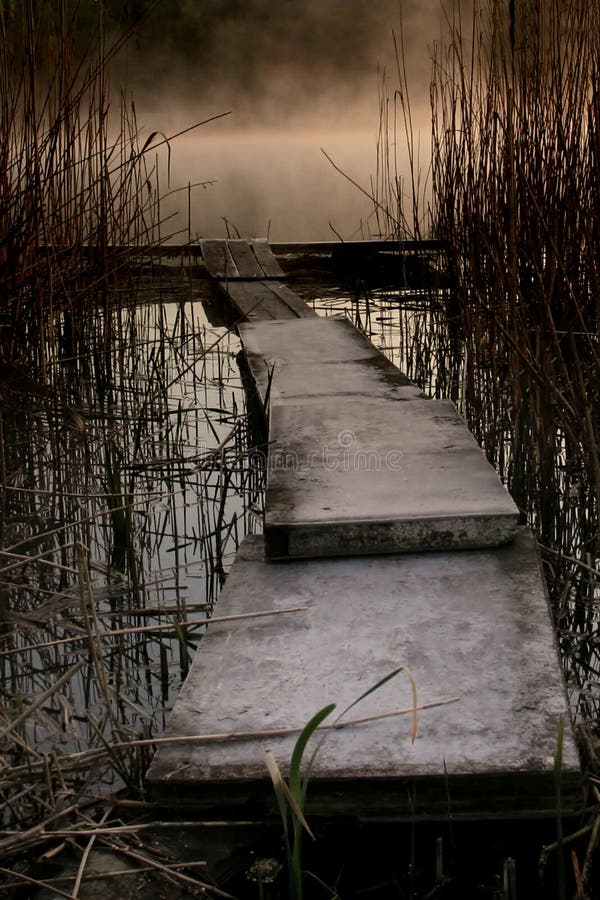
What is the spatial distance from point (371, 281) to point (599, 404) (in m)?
2.69

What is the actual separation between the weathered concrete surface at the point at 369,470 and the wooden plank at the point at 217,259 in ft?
6.29

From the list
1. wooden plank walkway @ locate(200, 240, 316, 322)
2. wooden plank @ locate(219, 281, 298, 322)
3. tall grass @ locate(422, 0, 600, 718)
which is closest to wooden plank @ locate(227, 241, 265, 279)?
wooden plank walkway @ locate(200, 240, 316, 322)

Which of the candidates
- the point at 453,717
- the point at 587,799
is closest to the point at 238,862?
the point at 453,717

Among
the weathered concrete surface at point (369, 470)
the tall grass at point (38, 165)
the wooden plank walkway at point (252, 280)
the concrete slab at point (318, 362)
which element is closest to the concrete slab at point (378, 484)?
the weathered concrete surface at point (369, 470)

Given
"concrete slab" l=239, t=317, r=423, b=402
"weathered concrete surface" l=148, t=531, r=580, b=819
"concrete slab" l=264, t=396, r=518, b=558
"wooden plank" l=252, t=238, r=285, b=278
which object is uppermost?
"wooden plank" l=252, t=238, r=285, b=278

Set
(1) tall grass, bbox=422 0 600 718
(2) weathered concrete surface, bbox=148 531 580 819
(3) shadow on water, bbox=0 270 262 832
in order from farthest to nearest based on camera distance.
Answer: (1) tall grass, bbox=422 0 600 718, (3) shadow on water, bbox=0 270 262 832, (2) weathered concrete surface, bbox=148 531 580 819

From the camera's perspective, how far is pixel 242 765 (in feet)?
3.63

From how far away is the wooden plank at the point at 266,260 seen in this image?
460 cm

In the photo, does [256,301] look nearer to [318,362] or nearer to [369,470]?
[318,362]

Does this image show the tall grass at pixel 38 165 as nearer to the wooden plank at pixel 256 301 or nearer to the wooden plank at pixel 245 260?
the wooden plank at pixel 256 301

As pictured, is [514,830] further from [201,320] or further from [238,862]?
[201,320]

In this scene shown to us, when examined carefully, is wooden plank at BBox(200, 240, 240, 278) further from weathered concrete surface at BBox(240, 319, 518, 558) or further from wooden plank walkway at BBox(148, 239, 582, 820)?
wooden plank walkway at BBox(148, 239, 582, 820)

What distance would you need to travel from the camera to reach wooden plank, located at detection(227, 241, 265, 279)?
15.0ft

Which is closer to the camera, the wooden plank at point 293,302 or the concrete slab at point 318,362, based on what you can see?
the concrete slab at point 318,362
